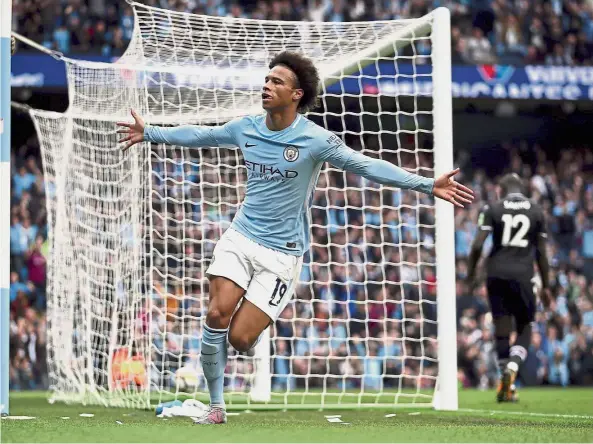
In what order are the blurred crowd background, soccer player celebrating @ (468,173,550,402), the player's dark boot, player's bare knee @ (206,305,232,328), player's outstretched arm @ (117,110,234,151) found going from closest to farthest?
player's bare knee @ (206,305,232,328)
player's outstretched arm @ (117,110,234,151)
the player's dark boot
soccer player celebrating @ (468,173,550,402)
the blurred crowd background

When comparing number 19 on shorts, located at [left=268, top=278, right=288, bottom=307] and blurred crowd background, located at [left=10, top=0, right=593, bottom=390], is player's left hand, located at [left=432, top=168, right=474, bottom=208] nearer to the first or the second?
number 19 on shorts, located at [left=268, top=278, right=288, bottom=307]

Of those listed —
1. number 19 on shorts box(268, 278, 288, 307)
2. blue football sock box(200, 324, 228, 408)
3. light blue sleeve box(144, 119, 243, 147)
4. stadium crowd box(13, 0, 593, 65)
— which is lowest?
blue football sock box(200, 324, 228, 408)

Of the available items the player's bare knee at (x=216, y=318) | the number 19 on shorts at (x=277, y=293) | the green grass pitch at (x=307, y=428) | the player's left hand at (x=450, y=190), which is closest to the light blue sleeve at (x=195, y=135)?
the number 19 on shorts at (x=277, y=293)

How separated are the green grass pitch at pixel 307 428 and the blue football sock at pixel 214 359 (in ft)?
0.70

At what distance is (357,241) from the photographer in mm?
19969

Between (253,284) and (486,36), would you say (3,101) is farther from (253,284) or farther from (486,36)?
(486,36)

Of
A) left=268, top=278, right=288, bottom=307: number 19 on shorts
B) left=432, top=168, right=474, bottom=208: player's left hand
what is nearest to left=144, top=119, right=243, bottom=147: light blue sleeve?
left=268, top=278, right=288, bottom=307: number 19 on shorts

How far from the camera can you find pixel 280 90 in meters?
6.62

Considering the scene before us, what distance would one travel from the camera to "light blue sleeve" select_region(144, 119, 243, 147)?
6.69 m

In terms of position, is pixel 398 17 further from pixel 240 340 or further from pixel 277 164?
pixel 240 340

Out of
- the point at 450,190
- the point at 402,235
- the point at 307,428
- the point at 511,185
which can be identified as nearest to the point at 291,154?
the point at 450,190

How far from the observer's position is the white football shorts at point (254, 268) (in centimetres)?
651

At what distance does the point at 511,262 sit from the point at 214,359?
4.95 meters

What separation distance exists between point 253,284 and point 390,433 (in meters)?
1.28
